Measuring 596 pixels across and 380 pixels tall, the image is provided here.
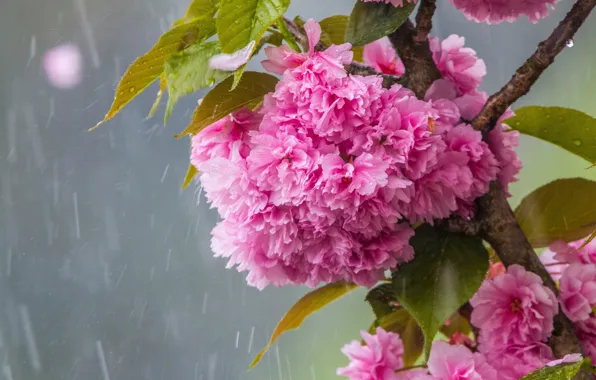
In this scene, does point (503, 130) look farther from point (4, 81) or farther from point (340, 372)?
point (4, 81)

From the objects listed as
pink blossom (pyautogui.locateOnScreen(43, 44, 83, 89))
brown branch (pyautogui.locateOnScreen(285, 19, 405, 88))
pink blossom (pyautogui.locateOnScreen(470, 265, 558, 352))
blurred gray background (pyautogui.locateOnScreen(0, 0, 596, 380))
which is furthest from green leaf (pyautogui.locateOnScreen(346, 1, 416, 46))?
pink blossom (pyautogui.locateOnScreen(43, 44, 83, 89))

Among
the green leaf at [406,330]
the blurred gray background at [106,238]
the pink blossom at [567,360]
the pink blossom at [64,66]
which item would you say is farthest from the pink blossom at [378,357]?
the pink blossom at [64,66]

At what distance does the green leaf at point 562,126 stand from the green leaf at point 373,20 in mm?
86

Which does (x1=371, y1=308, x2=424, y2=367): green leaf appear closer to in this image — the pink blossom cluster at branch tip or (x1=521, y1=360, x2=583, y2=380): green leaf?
the pink blossom cluster at branch tip

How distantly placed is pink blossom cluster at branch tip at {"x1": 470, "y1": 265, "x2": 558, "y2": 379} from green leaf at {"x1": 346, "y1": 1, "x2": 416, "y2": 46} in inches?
5.8

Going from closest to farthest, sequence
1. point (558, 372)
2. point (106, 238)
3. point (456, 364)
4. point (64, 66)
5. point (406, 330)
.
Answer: point (558, 372) → point (456, 364) → point (406, 330) → point (106, 238) → point (64, 66)

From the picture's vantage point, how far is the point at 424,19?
0.40 meters

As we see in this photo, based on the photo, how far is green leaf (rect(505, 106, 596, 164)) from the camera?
0.38 metres

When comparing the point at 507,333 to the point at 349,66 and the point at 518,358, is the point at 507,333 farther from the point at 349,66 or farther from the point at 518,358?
the point at 349,66

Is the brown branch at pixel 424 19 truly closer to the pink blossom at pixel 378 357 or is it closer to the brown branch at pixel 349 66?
the brown branch at pixel 349 66

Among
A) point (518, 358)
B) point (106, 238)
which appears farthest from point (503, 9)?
point (106, 238)

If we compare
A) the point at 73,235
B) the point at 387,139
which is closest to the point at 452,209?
the point at 387,139

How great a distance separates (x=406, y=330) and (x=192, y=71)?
247mm

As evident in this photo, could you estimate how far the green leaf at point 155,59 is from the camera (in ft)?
1.17
